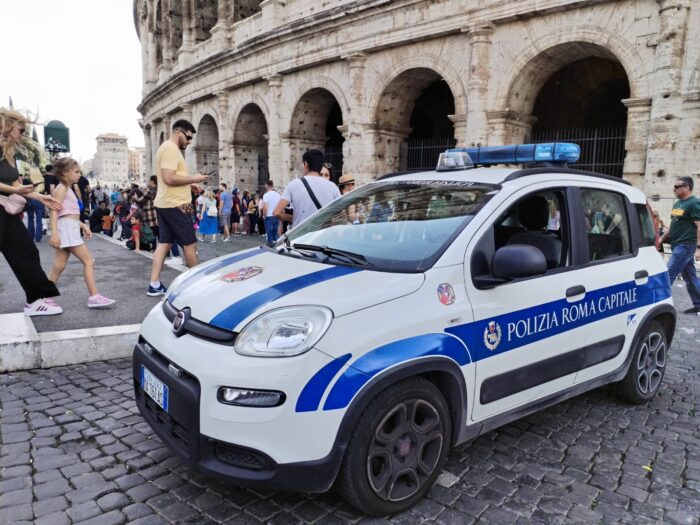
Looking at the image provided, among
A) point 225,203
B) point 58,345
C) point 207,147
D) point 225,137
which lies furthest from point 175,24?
point 58,345

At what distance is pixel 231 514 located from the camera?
252cm

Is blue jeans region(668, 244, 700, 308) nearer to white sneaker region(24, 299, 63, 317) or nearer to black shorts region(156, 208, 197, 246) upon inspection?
black shorts region(156, 208, 197, 246)

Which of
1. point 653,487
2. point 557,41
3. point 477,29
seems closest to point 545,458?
point 653,487

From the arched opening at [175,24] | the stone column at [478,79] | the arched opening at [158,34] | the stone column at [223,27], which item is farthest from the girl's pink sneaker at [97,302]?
the arched opening at [158,34]

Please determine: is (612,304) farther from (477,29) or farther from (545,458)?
(477,29)

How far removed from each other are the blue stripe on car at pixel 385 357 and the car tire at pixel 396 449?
146mm

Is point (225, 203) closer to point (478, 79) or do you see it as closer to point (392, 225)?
point (478, 79)

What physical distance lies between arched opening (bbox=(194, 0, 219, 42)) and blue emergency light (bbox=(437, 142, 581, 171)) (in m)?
24.1

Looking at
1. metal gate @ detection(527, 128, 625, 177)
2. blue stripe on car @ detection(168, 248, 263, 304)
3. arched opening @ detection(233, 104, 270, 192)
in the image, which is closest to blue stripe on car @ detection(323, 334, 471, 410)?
blue stripe on car @ detection(168, 248, 263, 304)

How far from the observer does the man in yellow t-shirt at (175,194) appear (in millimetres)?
5727

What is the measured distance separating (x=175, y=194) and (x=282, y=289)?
3724 mm

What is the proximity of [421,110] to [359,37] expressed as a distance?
218 inches

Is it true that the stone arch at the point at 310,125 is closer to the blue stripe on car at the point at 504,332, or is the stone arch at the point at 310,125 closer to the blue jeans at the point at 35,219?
the blue jeans at the point at 35,219

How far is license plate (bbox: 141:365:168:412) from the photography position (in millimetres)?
2572
